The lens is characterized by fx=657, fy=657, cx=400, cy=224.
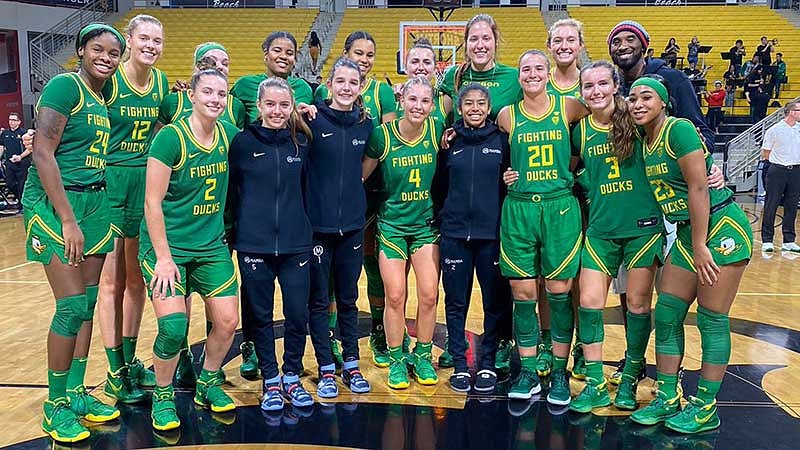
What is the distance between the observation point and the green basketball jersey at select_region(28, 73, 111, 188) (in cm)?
286

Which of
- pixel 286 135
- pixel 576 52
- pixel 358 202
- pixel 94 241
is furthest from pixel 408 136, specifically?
pixel 94 241

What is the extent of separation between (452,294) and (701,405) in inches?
52.8

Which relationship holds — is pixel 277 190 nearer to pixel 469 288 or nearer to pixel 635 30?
pixel 469 288

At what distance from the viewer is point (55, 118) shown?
2846 millimetres

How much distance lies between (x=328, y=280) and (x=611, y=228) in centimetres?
151

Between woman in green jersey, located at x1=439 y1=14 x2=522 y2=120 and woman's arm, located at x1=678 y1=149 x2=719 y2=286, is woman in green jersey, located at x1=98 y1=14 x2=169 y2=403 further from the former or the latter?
woman's arm, located at x1=678 y1=149 x2=719 y2=286

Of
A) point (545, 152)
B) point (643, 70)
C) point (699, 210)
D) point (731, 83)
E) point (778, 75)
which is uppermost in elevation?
point (778, 75)

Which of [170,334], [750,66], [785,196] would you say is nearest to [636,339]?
[170,334]

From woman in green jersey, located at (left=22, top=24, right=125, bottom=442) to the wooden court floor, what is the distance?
35 centimetres

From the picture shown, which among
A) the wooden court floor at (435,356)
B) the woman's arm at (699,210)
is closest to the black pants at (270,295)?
the wooden court floor at (435,356)

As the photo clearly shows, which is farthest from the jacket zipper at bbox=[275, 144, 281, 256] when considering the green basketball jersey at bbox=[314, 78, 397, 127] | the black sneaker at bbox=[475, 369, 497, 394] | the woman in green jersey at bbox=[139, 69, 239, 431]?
the black sneaker at bbox=[475, 369, 497, 394]

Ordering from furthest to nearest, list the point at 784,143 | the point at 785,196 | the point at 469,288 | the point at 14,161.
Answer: the point at 14,161 < the point at 785,196 < the point at 784,143 < the point at 469,288

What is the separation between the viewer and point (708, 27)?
704 inches

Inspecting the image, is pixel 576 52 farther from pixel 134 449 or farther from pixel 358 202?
pixel 134 449
